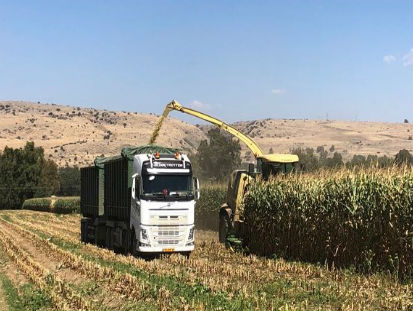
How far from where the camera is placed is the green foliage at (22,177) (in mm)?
90750

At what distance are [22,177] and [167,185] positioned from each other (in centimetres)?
7618

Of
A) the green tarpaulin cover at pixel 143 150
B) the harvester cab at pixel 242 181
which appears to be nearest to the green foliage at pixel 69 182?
the harvester cab at pixel 242 181

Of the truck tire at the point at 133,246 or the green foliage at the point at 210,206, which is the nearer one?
the truck tire at the point at 133,246

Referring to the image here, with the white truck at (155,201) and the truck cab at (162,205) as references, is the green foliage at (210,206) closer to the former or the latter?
the white truck at (155,201)

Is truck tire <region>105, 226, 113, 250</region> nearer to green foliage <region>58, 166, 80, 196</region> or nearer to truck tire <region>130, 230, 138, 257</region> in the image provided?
truck tire <region>130, 230, 138, 257</region>

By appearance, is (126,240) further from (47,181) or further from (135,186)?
(47,181)

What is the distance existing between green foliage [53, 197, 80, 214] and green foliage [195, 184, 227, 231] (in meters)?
23.2

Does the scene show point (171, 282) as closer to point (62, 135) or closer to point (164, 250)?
point (164, 250)

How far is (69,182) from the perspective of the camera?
353ft

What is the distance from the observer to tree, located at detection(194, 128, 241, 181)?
3300 inches

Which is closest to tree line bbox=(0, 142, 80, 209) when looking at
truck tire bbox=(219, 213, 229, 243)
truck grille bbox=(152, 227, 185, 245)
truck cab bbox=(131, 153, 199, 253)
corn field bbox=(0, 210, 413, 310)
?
truck tire bbox=(219, 213, 229, 243)

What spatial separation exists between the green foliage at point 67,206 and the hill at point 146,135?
7133 cm

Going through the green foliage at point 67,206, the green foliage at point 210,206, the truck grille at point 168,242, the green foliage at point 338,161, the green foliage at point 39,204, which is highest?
the green foliage at point 338,161

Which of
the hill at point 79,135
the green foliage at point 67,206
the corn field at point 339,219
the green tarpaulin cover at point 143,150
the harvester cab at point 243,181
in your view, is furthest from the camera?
the hill at point 79,135
